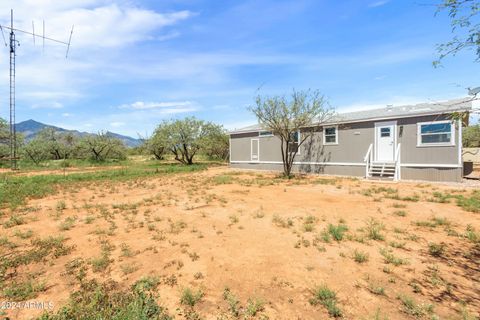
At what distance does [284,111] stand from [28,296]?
11662 millimetres

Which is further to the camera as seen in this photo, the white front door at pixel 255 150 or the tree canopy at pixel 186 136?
the tree canopy at pixel 186 136

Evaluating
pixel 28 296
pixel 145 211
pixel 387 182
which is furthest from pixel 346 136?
pixel 28 296

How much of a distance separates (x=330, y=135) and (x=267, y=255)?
11601 mm

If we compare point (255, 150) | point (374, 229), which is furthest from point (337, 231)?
point (255, 150)

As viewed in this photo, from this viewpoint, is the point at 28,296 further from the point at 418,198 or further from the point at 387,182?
the point at 387,182

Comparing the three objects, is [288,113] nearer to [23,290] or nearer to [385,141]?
[385,141]

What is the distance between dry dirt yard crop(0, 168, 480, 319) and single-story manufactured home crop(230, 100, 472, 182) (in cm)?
392

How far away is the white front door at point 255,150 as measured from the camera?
17.8m

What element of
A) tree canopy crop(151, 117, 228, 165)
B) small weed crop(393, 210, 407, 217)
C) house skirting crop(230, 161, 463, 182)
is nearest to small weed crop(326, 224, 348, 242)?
small weed crop(393, 210, 407, 217)

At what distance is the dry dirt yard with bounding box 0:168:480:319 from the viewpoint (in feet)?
8.88

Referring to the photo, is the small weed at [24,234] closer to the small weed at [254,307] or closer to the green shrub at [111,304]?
the green shrub at [111,304]

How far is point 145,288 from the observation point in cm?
299

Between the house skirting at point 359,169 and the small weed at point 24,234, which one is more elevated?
the house skirting at point 359,169

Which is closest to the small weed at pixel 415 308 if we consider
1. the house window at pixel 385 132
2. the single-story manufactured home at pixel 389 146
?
the single-story manufactured home at pixel 389 146
